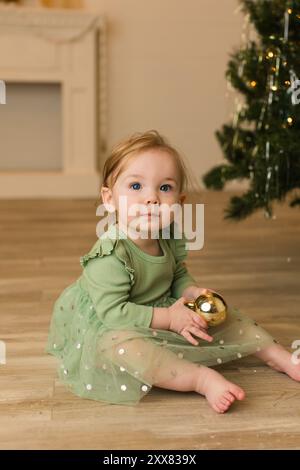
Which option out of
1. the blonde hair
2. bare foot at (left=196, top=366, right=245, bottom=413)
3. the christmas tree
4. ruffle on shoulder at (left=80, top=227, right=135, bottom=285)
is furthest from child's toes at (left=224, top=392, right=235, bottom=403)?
the christmas tree

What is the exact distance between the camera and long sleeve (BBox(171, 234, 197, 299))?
1314 millimetres

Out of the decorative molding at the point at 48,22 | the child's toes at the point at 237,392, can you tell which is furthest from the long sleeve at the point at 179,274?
the decorative molding at the point at 48,22

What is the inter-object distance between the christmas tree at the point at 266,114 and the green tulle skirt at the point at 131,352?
62 cm

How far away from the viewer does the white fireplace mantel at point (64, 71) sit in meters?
3.58

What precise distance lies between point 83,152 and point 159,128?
0.47m

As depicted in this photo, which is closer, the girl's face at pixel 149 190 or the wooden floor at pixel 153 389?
the wooden floor at pixel 153 389

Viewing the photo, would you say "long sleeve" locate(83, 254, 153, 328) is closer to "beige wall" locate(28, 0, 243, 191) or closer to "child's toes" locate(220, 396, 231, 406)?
"child's toes" locate(220, 396, 231, 406)

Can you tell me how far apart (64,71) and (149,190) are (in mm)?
2632

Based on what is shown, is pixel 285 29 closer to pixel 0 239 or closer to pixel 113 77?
pixel 0 239

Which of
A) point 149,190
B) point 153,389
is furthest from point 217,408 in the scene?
point 149,190

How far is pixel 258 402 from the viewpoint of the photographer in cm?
112

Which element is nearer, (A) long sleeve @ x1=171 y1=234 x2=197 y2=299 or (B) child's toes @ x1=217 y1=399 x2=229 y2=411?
(B) child's toes @ x1=217 y1=399 x2=229 y2=411

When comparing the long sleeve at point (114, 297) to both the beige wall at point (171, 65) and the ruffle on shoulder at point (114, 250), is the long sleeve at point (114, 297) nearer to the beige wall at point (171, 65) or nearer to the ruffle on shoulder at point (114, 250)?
the ruffle on shoulder at point (114, 250)

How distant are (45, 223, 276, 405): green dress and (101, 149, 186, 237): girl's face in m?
0.05
